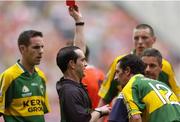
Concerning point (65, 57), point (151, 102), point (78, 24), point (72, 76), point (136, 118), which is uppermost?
point (78, 24)

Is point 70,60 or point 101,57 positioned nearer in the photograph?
point 70,60

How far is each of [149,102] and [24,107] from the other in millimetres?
1430

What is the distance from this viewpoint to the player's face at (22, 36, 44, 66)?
23.1 ft

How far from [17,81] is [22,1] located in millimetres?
3129

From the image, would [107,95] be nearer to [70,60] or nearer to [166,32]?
[70,60]

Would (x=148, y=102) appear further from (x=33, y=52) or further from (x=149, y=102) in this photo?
(x=33, y=52)

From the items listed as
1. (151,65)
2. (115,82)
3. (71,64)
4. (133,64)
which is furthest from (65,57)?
(115,82)

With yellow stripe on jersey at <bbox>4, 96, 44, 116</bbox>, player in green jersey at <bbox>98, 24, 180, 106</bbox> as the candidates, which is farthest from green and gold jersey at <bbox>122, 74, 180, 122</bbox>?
player in green jersey at <bbox>98, 24, 180, 106</bbox>

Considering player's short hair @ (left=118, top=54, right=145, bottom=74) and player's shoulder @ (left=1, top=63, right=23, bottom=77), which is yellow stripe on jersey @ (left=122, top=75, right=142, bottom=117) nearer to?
player's short hair @ (left=118, top=54, right=145, bottom=74)

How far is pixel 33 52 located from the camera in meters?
7.05

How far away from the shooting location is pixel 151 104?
5.84 metres

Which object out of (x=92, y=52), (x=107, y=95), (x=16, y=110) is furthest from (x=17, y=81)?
(x=92, y=52)

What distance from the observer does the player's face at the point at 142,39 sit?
305 inches

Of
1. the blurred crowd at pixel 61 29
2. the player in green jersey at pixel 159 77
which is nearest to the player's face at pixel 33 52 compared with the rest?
the player in green jersey at pixel 159 77
